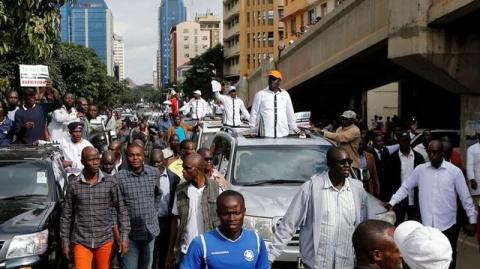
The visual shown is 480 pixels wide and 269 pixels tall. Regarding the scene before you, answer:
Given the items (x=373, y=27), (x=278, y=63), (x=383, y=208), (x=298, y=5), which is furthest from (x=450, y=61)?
(x=298, y=5)

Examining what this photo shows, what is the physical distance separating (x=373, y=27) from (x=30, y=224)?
12433 mm

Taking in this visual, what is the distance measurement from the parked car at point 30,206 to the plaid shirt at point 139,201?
2.90 ft

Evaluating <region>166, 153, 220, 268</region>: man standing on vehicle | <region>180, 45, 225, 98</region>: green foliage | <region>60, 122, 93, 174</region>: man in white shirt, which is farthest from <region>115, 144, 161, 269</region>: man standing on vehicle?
<region>180, 45, 225, 98</region>: green foliage

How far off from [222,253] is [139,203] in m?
2.69

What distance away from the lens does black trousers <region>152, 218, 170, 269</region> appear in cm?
720

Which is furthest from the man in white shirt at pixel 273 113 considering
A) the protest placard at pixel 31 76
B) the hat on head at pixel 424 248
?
the hat on head at pixel 424 248

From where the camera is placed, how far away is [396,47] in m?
14.5

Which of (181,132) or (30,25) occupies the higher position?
(30,25)

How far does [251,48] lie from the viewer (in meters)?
94.9

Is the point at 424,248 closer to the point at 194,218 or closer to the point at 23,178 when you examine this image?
the point at 194,218

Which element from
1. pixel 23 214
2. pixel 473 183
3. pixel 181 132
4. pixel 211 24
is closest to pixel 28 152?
pixel 23 214

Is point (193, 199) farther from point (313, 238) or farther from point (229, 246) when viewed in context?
point (229, 246)

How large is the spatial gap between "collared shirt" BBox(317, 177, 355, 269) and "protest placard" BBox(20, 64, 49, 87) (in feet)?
28.5

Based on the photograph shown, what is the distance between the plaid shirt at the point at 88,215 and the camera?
21.0ft
